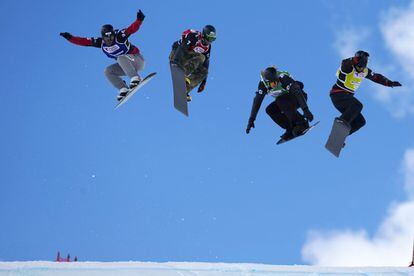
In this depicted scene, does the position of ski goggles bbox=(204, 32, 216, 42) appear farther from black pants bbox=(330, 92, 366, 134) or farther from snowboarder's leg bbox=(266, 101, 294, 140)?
black pants bbox=(330, 92, 366, 134)

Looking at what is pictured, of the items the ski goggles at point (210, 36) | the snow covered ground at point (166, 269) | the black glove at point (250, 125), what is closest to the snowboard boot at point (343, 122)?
the black glove at point (250, 125)

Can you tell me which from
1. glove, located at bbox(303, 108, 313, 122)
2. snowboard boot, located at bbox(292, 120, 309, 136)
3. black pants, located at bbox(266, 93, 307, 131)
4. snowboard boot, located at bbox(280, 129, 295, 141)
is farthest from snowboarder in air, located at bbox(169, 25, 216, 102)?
glove, located at bbox(303, 108, 313, 122)

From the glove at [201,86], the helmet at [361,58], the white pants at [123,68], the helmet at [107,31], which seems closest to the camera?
the helmet at [361,58]

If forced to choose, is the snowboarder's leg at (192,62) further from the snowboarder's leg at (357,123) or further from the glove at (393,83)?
the glove at (393,83)

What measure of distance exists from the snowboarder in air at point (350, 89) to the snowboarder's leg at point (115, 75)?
16.4ft

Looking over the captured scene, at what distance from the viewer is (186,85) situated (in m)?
16.1

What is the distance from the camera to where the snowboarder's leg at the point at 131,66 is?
16.0 meters

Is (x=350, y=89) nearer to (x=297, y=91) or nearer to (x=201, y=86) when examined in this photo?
(x=297, y=91)

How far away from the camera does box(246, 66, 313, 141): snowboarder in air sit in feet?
48.1

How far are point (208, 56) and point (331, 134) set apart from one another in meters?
3.49

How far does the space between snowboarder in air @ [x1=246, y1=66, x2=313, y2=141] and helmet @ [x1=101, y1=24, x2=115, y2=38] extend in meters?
3.61

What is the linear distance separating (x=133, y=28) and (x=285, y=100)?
3.93m

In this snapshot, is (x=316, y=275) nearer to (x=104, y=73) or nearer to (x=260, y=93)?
(x=260, y=93)

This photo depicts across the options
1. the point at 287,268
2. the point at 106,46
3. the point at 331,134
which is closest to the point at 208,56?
the point at 106,46
